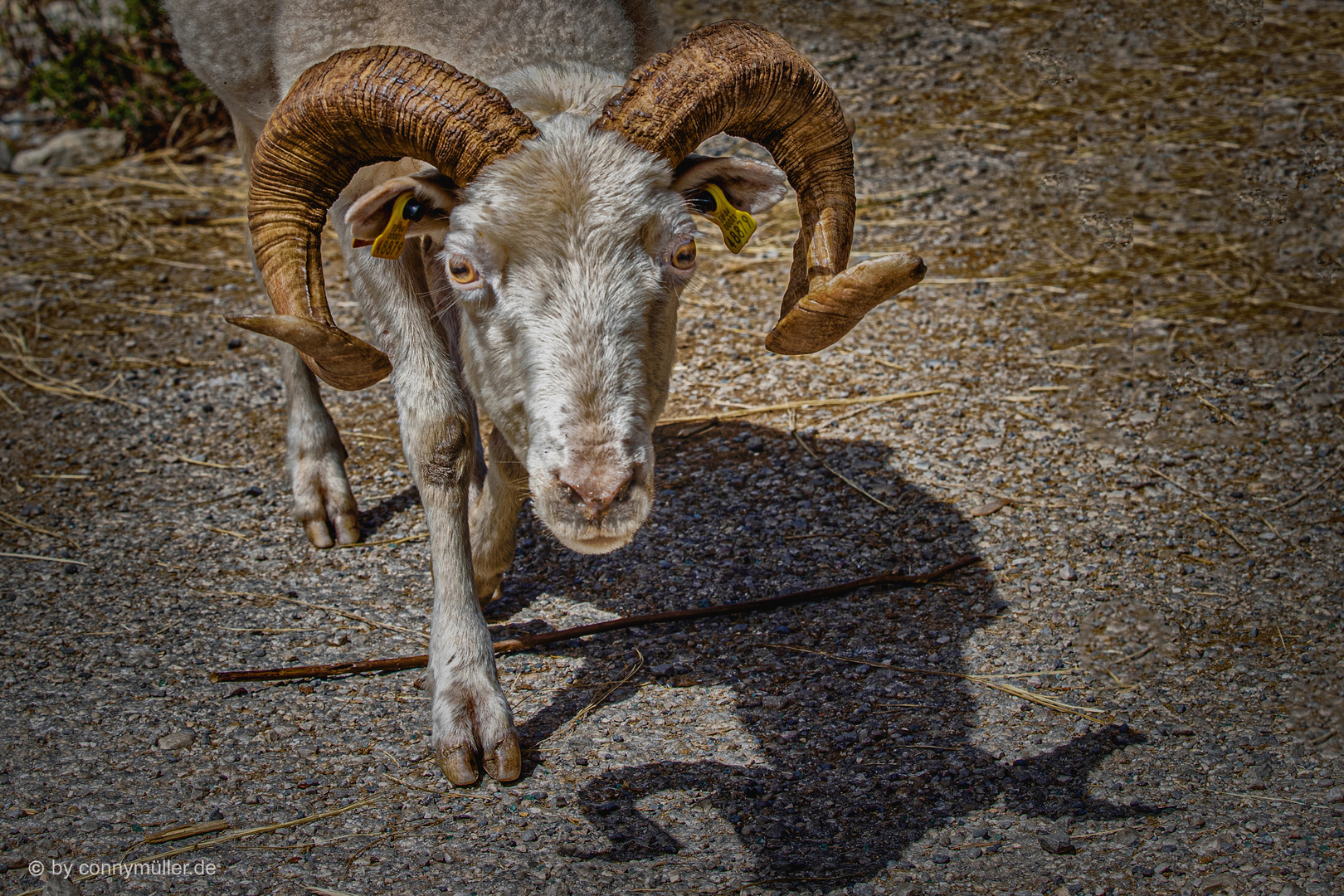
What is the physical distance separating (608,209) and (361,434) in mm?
3305

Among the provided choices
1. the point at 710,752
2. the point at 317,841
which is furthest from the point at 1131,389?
the point at 317,841

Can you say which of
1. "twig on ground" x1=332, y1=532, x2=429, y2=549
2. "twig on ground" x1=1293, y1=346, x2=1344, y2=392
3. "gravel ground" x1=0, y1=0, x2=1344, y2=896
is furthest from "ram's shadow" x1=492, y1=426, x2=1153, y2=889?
"twig on ground" x1=1293, y1=346, x2=1344, y2=392

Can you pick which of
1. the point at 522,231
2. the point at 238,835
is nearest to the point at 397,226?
the point at 522,231

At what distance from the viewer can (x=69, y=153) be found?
9.50 meters

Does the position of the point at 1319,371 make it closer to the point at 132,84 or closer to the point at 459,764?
the point at 459,764

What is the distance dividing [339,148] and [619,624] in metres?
2.16

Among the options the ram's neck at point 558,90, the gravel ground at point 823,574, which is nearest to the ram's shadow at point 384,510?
the gravel ground at point 823,574

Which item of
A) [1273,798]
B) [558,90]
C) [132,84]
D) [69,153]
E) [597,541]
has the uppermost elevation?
[558,90]

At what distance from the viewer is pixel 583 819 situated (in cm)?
357

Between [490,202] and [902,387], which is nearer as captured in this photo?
[490,202]

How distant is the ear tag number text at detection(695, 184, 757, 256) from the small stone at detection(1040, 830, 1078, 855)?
205 cm

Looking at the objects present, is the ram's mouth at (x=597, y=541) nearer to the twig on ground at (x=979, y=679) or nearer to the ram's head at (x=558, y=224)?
the ram's head at (x=558, y=224)

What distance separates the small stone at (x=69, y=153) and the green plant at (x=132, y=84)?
0.49ft

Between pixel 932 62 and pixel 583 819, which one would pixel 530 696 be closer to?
pixel 583 819
